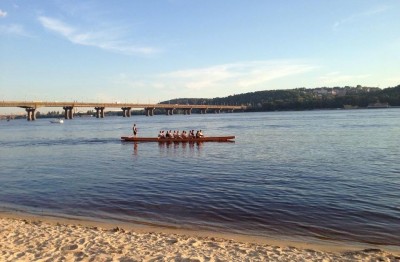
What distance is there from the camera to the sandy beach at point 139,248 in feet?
31.2

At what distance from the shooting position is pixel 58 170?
27.8 metres

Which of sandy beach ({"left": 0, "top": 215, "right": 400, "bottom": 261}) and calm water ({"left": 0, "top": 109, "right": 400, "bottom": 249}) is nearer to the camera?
sandy beach ({"left": 0, "top": 215, "right": 400, "bottom": 261})

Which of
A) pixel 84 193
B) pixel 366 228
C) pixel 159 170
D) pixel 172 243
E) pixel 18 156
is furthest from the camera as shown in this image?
pixel 18 156

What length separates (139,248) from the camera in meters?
10.3

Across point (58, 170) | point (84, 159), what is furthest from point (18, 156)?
point (58, 170)

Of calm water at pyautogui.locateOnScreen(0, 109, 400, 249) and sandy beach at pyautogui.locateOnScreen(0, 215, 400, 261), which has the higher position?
sandy beach at pyautogui.locateOnScreen(0, 215, 400, 261)

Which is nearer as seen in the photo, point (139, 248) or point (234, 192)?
point (139, 248)

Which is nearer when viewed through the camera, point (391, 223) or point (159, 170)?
point (391, 223)

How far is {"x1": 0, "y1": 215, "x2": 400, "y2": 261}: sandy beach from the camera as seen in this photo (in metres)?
9.51

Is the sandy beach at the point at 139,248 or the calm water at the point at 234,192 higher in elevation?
the sandy beach at the point at 139,248

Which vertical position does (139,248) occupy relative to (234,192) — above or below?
above

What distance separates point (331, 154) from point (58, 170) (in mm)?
21002

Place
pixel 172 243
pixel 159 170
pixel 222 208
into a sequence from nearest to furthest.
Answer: pixel 172 243 → pixel 222 208 → pixel 159 170

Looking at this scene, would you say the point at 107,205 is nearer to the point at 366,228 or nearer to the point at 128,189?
the point at 128,189
